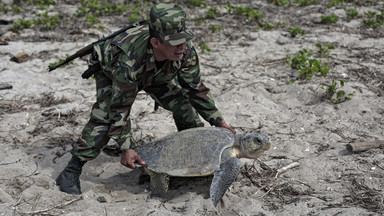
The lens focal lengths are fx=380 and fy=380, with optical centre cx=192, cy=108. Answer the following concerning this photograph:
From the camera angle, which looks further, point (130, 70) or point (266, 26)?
point (266, 26)

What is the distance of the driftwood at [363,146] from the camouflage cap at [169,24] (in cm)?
163

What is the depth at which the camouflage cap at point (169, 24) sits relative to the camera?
7.88 ft

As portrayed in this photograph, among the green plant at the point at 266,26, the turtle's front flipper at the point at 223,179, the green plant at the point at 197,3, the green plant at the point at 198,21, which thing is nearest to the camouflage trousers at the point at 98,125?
the turtle's front flipper at the point at 223,179

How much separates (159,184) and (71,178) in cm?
69

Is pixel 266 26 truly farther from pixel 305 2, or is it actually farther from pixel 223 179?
pixel 223 179

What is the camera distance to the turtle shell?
2.62 m

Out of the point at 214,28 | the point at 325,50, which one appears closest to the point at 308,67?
the point at 325,50

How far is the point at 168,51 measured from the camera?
2.51m

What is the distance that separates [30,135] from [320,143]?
106 inches

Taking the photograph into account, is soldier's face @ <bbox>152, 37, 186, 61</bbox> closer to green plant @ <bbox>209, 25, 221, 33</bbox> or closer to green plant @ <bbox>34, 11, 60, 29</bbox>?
green plant @ <bbox>209, 25, 221, 33</bbox>

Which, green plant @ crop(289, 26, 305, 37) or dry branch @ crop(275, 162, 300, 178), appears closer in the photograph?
dry branch @ crop(275, 162, 300, 178)

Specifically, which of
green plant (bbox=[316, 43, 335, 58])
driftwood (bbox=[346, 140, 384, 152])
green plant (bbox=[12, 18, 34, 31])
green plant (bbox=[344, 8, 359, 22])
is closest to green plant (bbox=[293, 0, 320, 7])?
green plant (bbox=[344, 8, 359, 22])

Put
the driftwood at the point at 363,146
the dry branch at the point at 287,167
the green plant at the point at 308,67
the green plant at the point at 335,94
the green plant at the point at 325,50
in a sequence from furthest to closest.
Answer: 1. the green plant at the point at 325,50
2. the green plant at the point at 308,67
3. the green plant at the point at 335,94
4. the driftwood at the point at 363,146
5. the dry branch at the point at 287,167

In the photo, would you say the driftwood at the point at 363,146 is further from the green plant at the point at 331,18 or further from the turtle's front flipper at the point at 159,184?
the green plant at the point at 331,18
